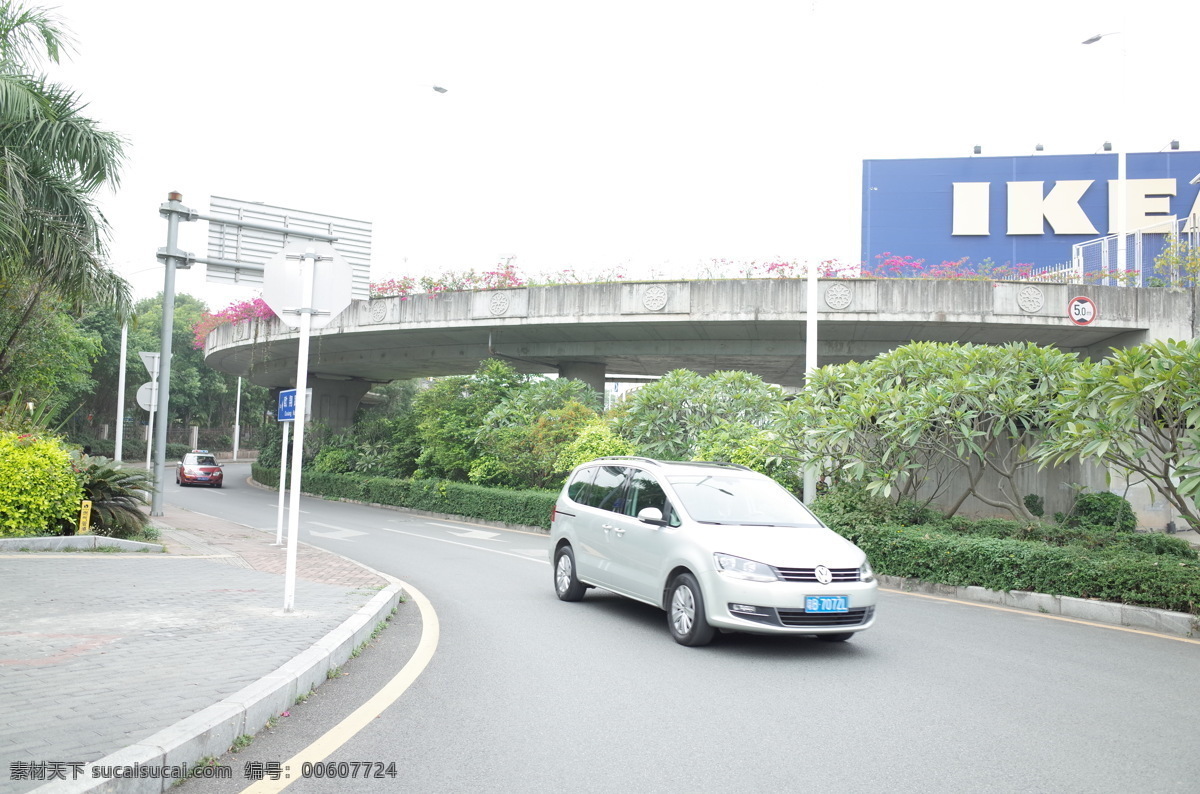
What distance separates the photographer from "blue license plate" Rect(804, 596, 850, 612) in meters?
6.76

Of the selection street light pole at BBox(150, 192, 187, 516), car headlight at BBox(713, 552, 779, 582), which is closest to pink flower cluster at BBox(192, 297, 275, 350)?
street light pole at BBox(150, 192, 187, 516)

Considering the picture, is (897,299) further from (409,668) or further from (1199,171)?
(1199,171)

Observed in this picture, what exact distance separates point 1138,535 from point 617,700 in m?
9.44

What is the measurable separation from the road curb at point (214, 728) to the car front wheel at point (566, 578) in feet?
11.4

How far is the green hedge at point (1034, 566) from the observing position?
866 centimetres

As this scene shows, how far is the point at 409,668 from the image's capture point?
6.31m

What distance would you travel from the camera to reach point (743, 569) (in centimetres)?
689

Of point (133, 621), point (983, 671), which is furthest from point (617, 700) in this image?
point (133, 621)

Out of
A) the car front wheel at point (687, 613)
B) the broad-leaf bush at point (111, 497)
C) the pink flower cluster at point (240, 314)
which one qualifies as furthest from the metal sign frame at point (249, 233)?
the car front wheel at point (687, 613)

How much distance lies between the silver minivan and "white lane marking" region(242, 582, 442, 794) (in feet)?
6.45

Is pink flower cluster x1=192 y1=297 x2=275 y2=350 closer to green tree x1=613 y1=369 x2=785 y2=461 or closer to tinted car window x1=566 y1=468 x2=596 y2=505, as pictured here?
green tree x1=613 y1=369 x2=785 y2=461

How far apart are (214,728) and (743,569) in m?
4.06

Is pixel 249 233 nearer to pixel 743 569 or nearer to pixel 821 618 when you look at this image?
pixel 743 569

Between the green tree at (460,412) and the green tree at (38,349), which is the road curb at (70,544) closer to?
the green tree at (38,349)
